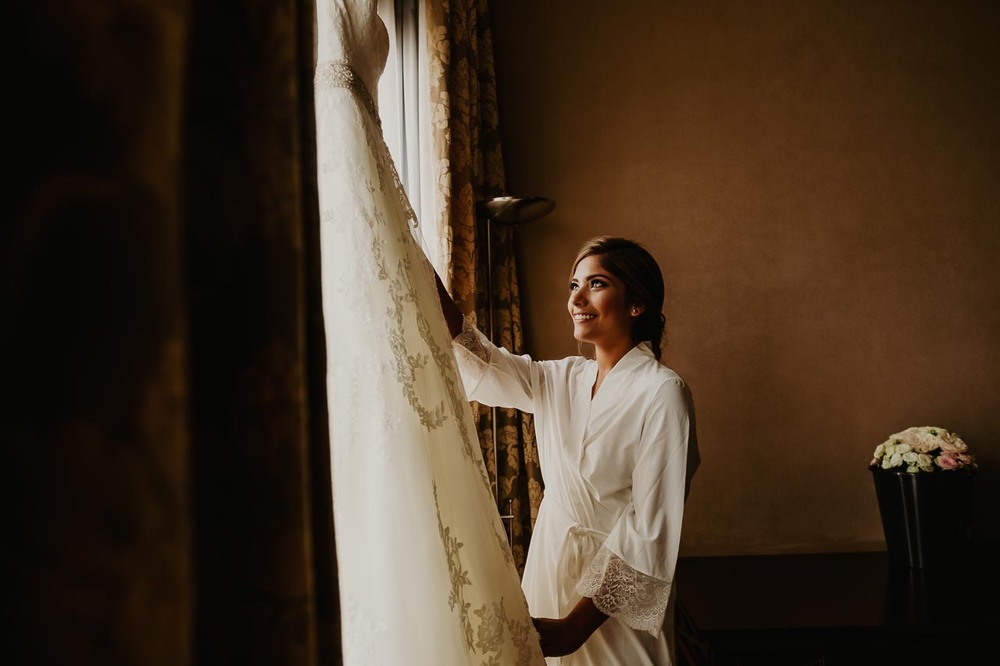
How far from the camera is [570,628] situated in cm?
129

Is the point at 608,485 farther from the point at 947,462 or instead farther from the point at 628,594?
the point at 947,462

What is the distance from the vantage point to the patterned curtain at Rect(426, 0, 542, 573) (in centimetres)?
221

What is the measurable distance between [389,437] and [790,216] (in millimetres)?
2600

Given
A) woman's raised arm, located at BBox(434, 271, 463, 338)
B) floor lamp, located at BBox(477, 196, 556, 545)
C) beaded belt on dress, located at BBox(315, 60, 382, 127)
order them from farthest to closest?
floor lamp, located at BBox(477, 196, 556, 545) → woman's raised arm, located at BBox(434, 271, 463, 338) → beaded belt on dress, located at BBox(315, 60, 382, 127)

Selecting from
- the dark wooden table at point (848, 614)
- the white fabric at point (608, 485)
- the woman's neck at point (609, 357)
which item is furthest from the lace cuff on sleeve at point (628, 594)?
the woman's neck at point (609, 357)

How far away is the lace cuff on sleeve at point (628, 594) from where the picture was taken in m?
1.27

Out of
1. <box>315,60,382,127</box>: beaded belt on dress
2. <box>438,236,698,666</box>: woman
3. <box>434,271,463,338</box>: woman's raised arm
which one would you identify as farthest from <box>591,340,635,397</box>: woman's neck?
<box>315,60,382,127</box>: beaded belt on dress

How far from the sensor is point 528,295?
2.84 metres

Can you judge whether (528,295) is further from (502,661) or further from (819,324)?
(502,661)

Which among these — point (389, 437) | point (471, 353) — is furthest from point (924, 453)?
point (389, 437)

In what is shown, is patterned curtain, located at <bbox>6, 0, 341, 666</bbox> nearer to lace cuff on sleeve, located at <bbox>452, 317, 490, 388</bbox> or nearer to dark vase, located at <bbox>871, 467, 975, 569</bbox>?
lace cuff on sleeve, located at <bbox>452, 317, 490, 388</bbox>

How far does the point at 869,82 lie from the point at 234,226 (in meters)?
3.24

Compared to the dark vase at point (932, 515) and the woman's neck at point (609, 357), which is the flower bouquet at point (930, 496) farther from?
the woman's neck at point (609, 357)

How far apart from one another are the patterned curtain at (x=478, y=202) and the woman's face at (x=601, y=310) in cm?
58
